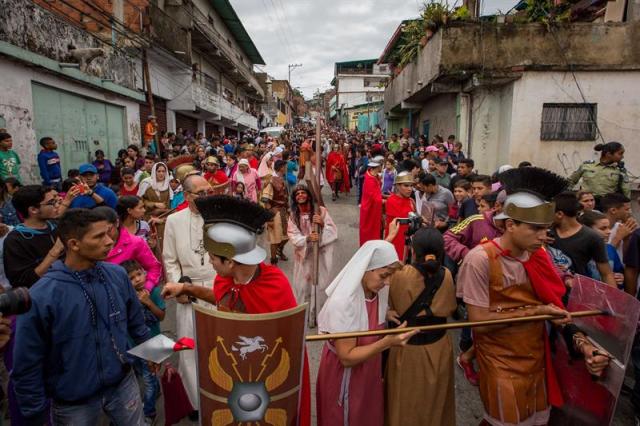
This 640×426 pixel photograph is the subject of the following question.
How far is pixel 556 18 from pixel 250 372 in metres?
12.5

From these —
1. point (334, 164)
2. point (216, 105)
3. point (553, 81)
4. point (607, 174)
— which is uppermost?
point (216, 105)

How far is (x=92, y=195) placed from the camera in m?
5.32

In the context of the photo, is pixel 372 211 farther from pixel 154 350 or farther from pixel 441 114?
pixel 441 114

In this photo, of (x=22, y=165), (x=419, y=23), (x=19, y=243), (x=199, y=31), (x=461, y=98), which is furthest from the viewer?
(x=199, y=31)

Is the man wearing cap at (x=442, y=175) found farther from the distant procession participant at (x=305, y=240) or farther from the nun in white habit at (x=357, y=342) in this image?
the nun in white habit at (x=357, y=342)

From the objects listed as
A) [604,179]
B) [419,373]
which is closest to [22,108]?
[419,373]

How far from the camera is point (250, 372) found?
6.59 ft

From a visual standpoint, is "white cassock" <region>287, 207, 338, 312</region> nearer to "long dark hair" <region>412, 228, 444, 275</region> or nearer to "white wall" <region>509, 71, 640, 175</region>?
"long dark hair" <region>412, 228, 444, 275</region>

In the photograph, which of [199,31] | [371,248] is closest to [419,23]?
[199,31]

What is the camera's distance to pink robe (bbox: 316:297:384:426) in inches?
98.0

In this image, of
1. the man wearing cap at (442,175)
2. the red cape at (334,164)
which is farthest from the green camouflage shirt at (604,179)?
the red cape at (334,164)

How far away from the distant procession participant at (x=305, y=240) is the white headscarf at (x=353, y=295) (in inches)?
97.7

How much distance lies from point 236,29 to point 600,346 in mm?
35153

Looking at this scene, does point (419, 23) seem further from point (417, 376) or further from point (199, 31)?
point (417, 376)
